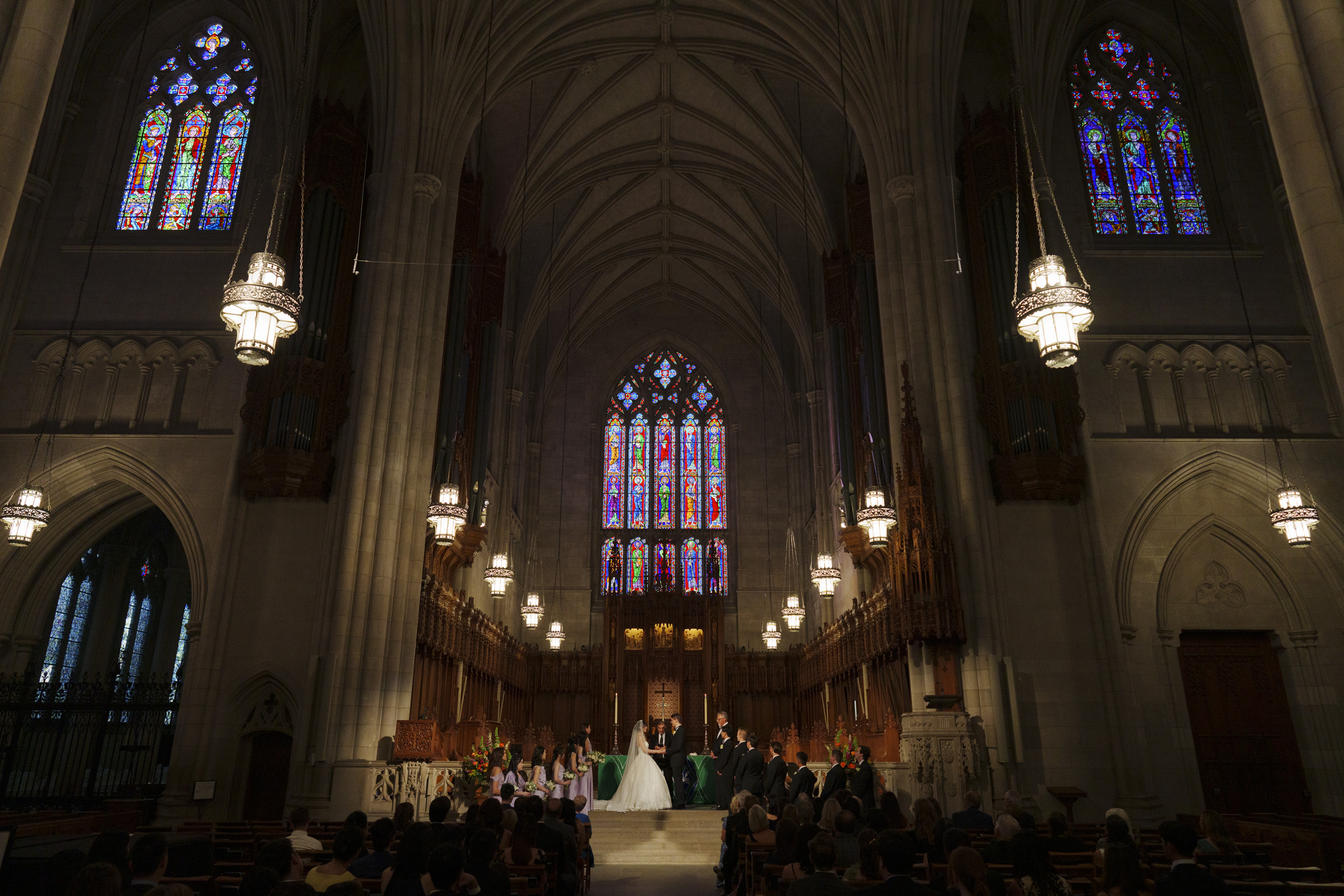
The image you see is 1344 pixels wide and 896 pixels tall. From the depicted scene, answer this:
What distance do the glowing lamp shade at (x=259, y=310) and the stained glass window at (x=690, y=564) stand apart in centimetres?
2360

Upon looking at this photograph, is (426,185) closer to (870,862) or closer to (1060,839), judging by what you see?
(1060,839)

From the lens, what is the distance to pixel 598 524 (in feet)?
106

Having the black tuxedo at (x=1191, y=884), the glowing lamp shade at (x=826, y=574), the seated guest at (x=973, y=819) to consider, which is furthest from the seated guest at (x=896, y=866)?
the glowing lamp shade at (x=826, y=574)

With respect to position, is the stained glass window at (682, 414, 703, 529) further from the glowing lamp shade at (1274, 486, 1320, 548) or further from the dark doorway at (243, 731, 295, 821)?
the glowing lamp shade at (1274, 486, 1320, 548)

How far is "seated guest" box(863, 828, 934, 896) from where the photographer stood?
3.89m

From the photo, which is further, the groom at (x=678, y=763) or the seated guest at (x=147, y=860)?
the groom at (x=678, y=763)

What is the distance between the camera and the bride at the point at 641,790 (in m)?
16.7

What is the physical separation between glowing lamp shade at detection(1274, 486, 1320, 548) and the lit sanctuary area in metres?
1.06

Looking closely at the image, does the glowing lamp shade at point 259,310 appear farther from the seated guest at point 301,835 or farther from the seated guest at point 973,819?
the seated guest at point 973,819

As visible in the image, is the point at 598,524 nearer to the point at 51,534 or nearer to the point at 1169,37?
the point at 51,534

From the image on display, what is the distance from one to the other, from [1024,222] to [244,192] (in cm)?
1505

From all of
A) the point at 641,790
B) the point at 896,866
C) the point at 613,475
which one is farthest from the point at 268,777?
the point at 613,475

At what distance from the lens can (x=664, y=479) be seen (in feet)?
108

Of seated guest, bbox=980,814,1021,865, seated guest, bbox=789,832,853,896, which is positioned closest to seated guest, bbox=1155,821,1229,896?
seated guest, bbox=980,814,1021,865
